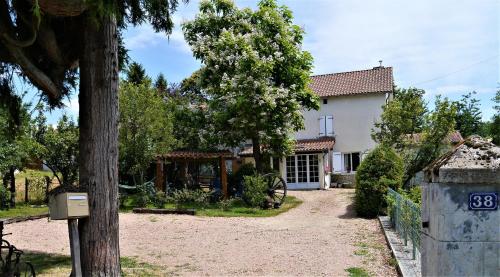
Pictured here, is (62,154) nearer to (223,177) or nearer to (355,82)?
(223,177)

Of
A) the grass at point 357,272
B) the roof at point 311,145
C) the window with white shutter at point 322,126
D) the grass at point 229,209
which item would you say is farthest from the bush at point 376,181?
the window with white shutter at point 322,126

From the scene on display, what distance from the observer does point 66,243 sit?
11289 mm

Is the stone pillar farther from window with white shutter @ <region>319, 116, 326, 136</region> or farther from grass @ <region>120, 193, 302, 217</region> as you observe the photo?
window with white shutter @ <region>319, 116, 326, 136</region>

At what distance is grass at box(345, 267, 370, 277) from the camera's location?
749 cm

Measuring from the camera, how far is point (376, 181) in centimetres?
1546

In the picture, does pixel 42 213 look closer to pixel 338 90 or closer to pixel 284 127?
pixel 284 127

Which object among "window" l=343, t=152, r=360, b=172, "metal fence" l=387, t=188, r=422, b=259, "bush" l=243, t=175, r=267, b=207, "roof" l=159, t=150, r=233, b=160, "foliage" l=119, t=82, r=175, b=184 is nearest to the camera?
"metal fence" l=387, t=188, r=422, b=259

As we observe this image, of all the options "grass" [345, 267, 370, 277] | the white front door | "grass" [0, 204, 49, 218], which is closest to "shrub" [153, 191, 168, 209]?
"grass" [0, 204, 49, 218]

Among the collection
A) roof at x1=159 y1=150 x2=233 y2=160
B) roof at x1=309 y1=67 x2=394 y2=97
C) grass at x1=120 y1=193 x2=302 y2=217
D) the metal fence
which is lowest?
grass at x1=120 y1=193 x2=302 y2=217

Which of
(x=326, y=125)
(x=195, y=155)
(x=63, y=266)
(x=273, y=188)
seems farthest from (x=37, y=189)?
(x=326, y=125)

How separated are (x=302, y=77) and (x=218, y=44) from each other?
164 inches

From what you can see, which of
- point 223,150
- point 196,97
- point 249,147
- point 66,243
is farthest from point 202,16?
point 66,243

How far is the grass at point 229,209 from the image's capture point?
17.1 meters

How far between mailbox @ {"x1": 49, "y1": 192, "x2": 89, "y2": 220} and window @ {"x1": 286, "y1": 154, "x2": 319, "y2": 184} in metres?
23.8
